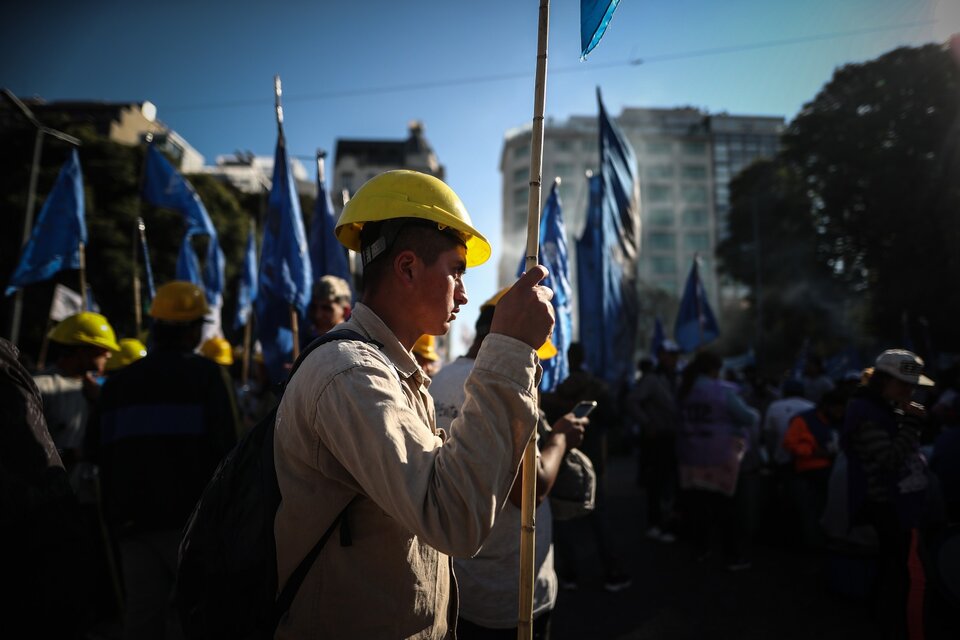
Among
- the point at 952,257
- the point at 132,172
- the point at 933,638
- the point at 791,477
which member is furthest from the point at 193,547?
the point at 132,172

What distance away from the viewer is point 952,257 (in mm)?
19406

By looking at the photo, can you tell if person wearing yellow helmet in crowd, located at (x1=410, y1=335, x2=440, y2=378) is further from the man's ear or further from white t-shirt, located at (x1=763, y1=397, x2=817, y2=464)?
white t-shirt, located at (x1=763, y1=397, x2=817, y2=464)

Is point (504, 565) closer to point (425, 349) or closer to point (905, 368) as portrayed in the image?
point (425, 349)

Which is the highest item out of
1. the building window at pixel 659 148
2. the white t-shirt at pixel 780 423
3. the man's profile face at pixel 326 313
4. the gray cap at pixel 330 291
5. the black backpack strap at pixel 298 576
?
the building window at pixel 659 148

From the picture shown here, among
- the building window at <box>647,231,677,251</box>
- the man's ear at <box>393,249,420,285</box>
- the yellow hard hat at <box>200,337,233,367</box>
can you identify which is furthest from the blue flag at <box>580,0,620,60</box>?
the building window at <box>647,231,677,251</box>

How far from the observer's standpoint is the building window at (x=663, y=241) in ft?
230

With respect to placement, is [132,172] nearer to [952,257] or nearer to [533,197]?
[533,197]

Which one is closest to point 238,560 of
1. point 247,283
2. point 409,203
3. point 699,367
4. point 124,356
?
point 409,203

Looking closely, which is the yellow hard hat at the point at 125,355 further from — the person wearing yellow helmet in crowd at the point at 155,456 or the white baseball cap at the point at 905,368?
the white baseball cap at the point at 905,368

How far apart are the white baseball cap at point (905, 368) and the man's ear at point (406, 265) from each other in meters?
3.97

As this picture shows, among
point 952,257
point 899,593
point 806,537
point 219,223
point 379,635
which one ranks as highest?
point 219,223

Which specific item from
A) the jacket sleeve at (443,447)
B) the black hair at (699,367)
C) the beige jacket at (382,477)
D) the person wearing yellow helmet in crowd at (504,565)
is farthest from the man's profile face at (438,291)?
the black hair at (699,367)

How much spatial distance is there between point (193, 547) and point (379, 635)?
47cm

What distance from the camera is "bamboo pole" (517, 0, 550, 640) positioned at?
1549mm
